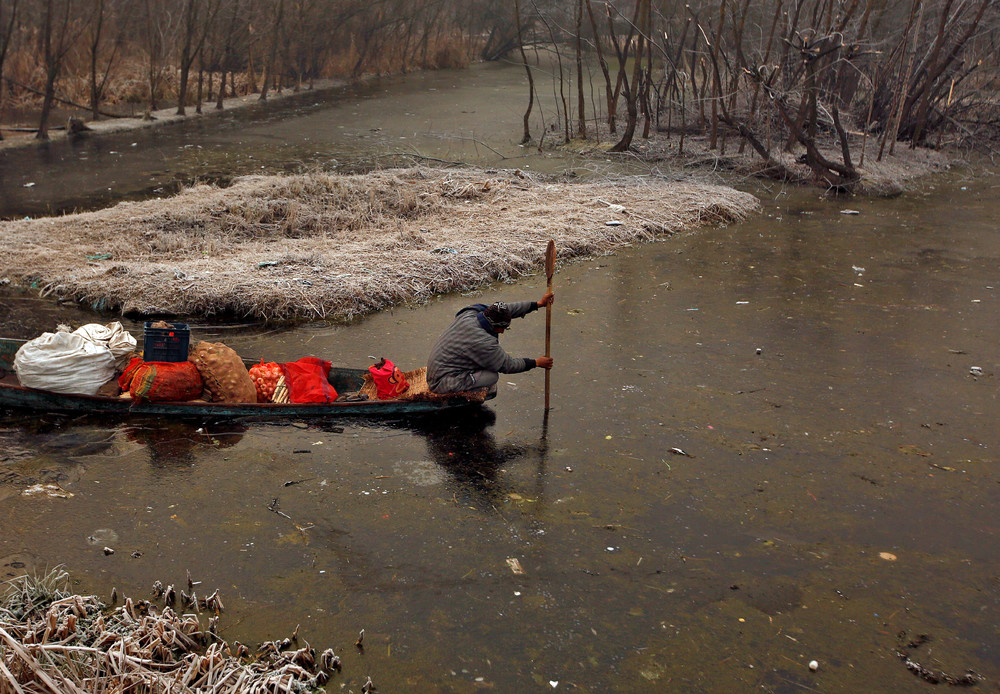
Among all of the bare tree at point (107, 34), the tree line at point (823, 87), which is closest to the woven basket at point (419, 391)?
the tree line at point (823, 87)

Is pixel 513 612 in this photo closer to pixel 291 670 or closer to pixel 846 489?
pixel 291 670

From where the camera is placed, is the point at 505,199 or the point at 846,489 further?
the point at 505,199

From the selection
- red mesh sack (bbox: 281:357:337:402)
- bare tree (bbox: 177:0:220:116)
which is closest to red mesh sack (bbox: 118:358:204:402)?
red mesh sack (bbox: 281:357:337:402)

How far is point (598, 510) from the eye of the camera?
4.57 meters

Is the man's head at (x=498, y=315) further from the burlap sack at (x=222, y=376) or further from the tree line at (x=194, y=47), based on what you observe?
the tree line at (x=194, y=47)

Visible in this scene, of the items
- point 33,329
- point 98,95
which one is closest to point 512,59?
point 98,95

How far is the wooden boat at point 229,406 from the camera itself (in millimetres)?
5266

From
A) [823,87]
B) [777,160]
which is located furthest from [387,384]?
[823,87]

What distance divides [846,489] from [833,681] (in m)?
1.60

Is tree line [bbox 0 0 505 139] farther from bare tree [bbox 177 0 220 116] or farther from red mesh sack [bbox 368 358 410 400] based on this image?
red mesh sack [bbox 368 358 410 400]

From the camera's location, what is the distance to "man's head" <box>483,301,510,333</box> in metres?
5.43

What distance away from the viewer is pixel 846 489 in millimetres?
4762

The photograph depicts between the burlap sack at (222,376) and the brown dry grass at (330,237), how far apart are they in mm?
1967

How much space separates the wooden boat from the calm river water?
0.10 m
